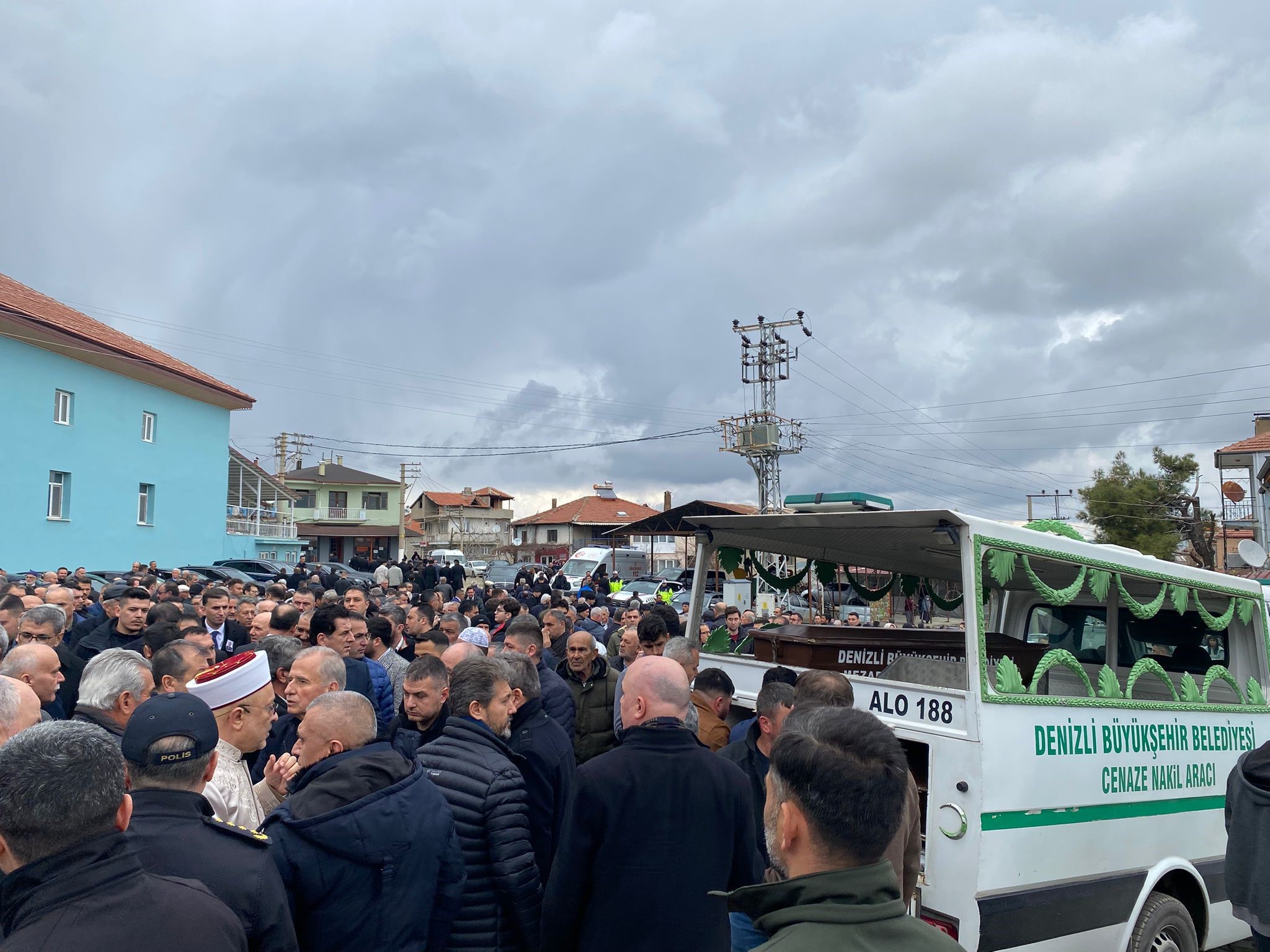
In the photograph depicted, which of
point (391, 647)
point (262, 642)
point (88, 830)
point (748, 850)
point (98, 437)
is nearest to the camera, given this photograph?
point (88, 830)

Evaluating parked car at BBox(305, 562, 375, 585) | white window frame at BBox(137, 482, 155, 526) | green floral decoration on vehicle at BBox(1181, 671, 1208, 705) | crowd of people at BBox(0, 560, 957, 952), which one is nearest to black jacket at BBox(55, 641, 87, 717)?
crowd of people at BBox(0, 560, 957, 952)

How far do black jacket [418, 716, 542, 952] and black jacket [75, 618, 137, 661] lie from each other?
5.15 meters

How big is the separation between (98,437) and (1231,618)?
30690 mm

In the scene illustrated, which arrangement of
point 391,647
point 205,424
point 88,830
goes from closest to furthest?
point 88,830, point 391,647, point 205,424

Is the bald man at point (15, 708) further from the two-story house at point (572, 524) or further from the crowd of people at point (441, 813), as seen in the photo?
the two-story house at point (572, 524)

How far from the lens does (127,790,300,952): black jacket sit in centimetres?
219

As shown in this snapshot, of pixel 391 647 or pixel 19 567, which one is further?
pixel 19 567

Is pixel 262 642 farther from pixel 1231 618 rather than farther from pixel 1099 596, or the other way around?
pixel 1231 618

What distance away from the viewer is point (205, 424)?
33.7m

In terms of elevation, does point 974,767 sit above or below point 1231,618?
below

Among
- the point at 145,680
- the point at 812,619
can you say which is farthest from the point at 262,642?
the point at 812,619

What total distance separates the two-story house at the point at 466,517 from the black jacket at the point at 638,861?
240 feet

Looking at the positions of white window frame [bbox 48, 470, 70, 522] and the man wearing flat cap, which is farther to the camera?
white window frame [bbox 48, 470, 70, 522]

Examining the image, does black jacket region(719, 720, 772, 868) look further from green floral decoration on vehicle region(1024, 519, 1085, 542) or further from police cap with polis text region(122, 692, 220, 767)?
police cap with polis text region(122, 692, 220, 767)
